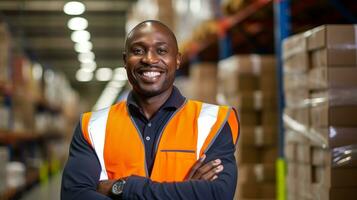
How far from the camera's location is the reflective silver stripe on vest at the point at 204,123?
3.04 meters

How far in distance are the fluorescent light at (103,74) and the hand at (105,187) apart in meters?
33.6

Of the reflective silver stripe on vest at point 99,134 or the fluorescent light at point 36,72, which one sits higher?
the fluorescent light at point 36,72

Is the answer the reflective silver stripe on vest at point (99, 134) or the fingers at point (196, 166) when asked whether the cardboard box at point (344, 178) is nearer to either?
the fingers at point (196, 166)

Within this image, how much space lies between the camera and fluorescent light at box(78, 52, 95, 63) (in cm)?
3166

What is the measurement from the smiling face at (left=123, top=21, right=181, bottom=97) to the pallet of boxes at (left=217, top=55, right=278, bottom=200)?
3.51m

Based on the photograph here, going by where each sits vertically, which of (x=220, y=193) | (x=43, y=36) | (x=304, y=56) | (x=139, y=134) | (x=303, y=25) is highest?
(x=43, y=36)

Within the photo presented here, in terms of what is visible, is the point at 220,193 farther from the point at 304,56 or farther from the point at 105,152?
the point at 304,56

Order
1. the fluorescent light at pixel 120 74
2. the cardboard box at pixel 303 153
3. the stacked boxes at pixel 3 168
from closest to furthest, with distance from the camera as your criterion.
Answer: the cardboard box at pixel 303 153
the stacked boxes at pixel 3 168
the fluorescent light at pixel 120 74

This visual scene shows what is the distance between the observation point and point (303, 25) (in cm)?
875

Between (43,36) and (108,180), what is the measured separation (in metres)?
23.6

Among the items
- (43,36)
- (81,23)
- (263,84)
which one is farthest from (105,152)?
(43,36)

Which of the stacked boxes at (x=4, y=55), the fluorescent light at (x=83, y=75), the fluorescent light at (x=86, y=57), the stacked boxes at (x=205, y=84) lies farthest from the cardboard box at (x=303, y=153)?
the fluorescent light at (x=83, y=75)

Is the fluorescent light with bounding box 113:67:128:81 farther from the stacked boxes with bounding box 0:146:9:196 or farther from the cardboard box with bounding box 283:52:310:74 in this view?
the cardboard box with bounding box 283:52:310:74

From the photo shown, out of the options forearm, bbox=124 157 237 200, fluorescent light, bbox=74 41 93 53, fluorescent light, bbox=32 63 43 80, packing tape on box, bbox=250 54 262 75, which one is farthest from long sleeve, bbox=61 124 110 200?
fluorescent light, bbox=74 41 93 53
